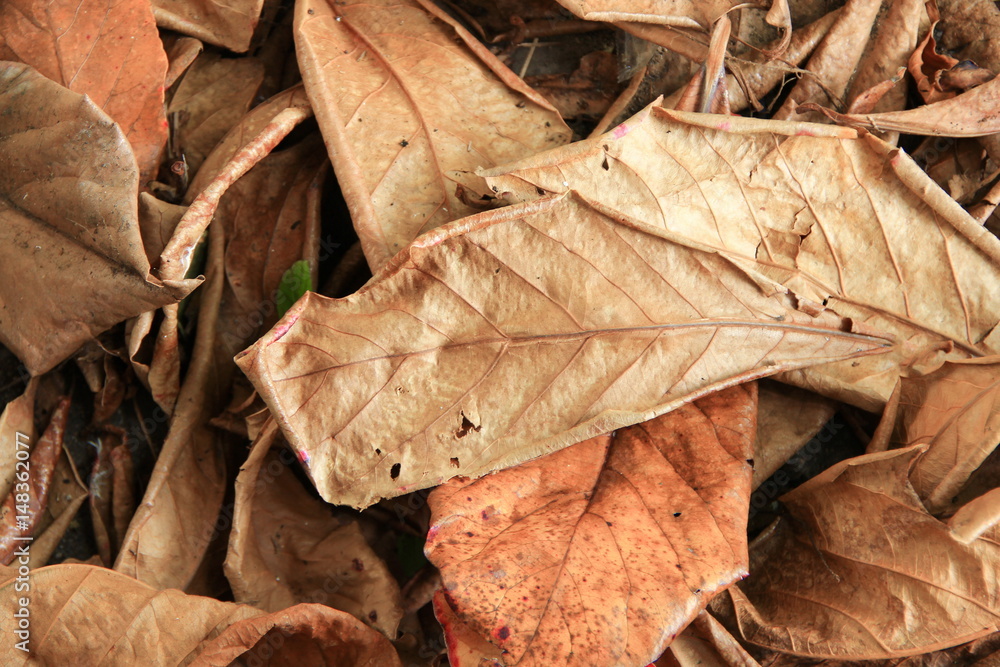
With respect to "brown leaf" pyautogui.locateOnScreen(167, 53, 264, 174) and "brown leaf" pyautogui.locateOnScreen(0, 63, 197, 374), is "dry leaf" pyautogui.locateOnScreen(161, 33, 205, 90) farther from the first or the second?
"brown leaf" pyautogui.locateOnScreen(0, 63, 197, 374)

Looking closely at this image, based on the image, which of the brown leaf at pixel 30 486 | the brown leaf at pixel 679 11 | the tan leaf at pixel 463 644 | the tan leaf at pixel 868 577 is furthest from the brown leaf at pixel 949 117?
the brown leaf at pixel 30 486

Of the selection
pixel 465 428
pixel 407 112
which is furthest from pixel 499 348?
pixel 407 112

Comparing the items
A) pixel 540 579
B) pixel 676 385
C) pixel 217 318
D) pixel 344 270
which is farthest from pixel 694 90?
pixel 217 318

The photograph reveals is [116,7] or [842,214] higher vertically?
[116,7]

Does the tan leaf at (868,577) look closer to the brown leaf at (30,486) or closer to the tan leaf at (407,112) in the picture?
the tan leaf at (407,112)

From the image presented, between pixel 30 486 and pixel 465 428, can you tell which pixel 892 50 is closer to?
pixel 465 428

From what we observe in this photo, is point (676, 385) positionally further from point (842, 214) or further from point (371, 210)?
point (371, 210)
